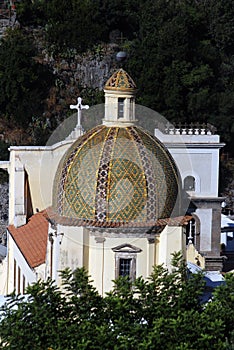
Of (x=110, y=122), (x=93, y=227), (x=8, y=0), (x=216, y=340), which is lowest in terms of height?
(x=216, y=340)

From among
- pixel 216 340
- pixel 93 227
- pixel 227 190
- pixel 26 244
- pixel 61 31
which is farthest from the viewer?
pixel 61 31

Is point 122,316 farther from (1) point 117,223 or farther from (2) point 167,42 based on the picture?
(2) point 167,42

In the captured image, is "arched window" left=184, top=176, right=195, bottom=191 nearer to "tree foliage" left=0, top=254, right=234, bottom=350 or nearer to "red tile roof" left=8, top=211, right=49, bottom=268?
"red tile roof" left=8, top=211, right=49, bottom=268

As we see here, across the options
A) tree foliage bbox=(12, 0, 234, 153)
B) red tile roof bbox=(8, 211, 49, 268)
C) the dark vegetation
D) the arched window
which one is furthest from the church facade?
the dark vegetation

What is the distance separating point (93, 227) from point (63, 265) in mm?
987

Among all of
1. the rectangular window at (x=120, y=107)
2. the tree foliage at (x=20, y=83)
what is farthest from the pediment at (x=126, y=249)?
the tree foliage at (x=20, y=83)

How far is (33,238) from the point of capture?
3281 centimetres

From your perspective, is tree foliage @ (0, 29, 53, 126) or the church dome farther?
tree foliage @ (0, 29, 53, 126)

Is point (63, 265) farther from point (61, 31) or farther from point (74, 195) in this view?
point (61, 31)

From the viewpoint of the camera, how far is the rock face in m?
50.9

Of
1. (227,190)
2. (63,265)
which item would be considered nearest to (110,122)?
(63,265)

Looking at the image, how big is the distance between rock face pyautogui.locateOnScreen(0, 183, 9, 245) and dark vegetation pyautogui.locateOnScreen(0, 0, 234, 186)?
2298 millimetres

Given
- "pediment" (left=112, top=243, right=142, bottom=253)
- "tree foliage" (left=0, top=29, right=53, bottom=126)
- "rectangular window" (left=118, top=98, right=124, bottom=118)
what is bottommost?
"pediment" (left=112, top=243, right=142, bottom=253)

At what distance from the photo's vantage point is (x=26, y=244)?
32.8 m
